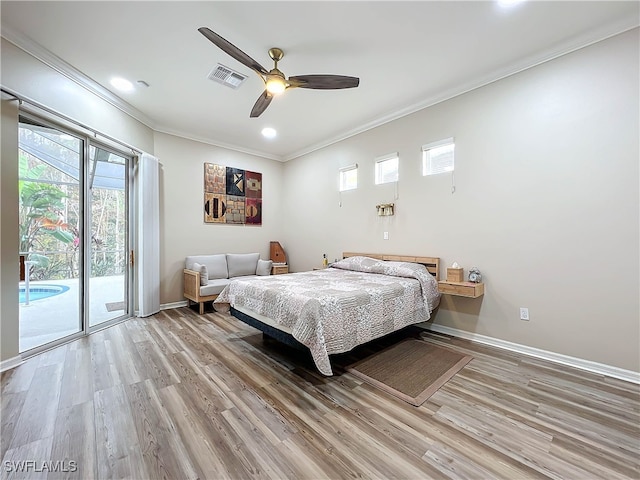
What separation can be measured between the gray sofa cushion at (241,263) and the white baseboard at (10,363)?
2930 millimetres

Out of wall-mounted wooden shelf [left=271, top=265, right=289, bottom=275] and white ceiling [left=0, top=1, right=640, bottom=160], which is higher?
white ceiling [left=0, top=1, right=640, bottom=160]

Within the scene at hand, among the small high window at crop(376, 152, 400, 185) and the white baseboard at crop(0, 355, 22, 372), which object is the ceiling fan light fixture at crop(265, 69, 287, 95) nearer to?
the small high window at crop(376, 152, 400, 185)

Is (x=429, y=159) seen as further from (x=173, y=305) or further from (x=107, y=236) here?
(x=173, y=305)

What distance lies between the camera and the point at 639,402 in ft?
6.88

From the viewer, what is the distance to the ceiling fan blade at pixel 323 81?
2.56 metres

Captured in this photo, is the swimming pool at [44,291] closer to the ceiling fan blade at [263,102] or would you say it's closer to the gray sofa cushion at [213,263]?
the gray sofa cushion at [213,263]

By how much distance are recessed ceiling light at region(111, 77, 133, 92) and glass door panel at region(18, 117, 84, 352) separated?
83 cm

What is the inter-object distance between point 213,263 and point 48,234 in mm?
2313

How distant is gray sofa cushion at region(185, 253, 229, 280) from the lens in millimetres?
4957

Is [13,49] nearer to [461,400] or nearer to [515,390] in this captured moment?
[461,400]

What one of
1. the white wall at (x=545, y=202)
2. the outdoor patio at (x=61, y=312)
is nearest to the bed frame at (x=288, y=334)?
the white wall at (x=545, y=202)

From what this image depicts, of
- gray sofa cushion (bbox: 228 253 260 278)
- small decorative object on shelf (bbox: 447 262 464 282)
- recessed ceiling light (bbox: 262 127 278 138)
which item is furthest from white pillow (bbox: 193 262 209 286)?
small decorative object on shelf (bbox: 447 262 464 282)

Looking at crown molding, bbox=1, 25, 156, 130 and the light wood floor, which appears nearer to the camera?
the light wood floor

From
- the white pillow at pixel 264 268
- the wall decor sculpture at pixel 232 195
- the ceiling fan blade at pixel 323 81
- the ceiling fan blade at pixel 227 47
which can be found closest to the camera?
the ceiling fan blade at pixel 227 47
